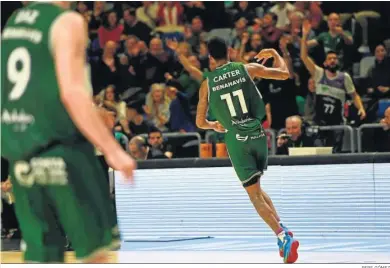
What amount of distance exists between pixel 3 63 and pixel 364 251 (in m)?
5.84

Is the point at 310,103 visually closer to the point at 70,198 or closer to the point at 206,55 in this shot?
the point at 206,55

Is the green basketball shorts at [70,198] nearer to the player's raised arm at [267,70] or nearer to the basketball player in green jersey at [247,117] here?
the basketball player in green jersey at [247,117]

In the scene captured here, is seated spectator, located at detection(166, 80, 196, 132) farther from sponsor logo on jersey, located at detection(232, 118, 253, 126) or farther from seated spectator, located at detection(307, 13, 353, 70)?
sponsor logo on jersey, located at detection(232, 118, 253, 126)

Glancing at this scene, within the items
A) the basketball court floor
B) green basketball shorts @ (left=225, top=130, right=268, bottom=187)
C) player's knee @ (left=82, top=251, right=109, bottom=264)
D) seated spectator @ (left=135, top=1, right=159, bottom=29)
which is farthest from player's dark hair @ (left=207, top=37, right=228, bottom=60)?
seated spectator @ (left=135, top=1, right=159, bottom=29)

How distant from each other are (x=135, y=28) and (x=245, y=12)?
172 centimetres

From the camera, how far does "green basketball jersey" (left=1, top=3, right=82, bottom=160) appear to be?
4.78 metres

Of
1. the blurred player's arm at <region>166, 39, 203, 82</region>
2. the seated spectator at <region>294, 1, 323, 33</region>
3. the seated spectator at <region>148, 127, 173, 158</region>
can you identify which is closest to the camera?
the seated spectator at <region>148, 127, 173, 158</region>

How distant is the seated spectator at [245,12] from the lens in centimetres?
1437

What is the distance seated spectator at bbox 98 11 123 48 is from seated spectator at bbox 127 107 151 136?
2051mm

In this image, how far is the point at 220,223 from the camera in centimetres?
1090

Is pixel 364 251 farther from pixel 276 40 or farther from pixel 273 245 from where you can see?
pixel 276 40

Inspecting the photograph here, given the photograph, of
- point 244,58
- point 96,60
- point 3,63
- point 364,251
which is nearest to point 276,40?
point 244,58

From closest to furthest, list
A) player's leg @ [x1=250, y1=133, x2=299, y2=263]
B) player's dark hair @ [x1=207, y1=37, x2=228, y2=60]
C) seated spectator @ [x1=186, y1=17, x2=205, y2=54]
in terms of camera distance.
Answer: player's leg @ [x1=250, y1=133, x2=299, y2=263]
player's dark hair @ [x1=207, y1=37, x2=228, y2=60]
seated spectator @ [x1=186, y1=17, x2=205, y2=54]

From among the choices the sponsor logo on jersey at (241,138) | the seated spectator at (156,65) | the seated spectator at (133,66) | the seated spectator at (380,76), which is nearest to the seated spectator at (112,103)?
the seated spectator at (133,66)
